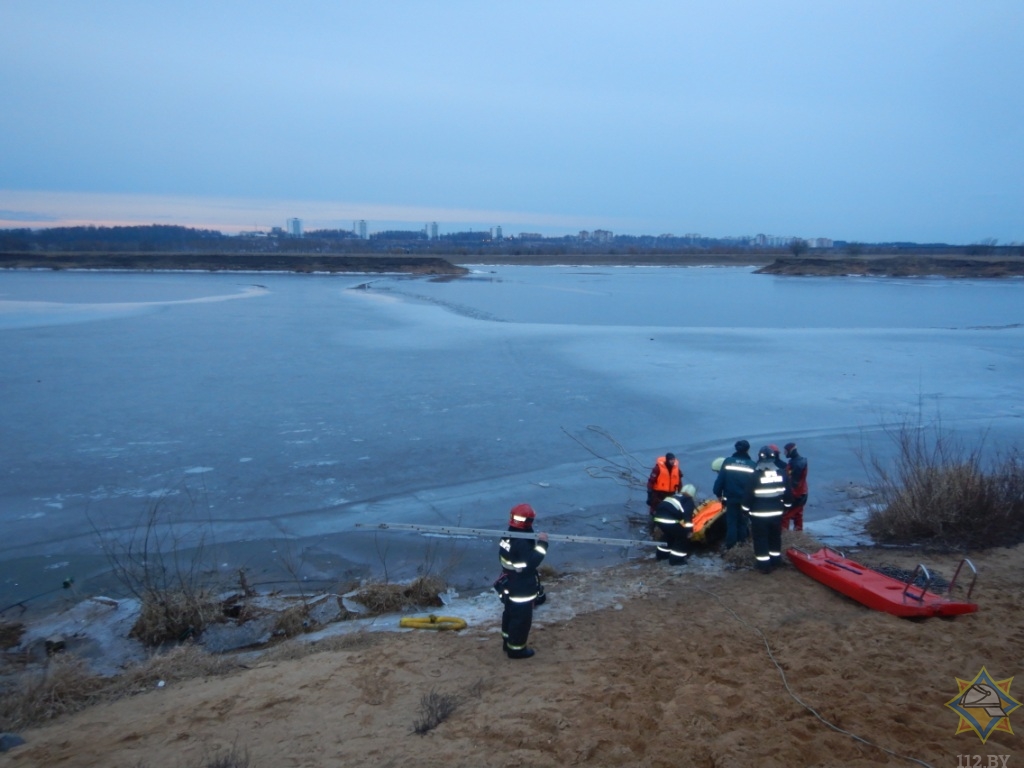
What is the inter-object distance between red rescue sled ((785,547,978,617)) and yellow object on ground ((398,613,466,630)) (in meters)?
2.82

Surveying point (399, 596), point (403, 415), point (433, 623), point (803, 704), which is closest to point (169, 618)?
point (399, 596)

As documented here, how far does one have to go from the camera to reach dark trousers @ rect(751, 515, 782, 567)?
6.29m

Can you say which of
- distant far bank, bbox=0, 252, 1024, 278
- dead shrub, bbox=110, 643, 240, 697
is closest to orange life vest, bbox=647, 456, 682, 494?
dead shrub, bbox=110, 643, 240, 697

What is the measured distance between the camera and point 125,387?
1416 centimetres

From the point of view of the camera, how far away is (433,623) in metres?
5.75

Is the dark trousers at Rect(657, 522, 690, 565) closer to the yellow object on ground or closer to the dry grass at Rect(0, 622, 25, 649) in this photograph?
the yellow object on ground

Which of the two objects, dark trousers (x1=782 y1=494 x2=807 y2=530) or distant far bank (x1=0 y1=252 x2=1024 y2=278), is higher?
distant far bank (x1=0 y1=252 x2=1024 y2=278)

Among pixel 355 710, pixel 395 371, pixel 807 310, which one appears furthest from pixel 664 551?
pixel 807 310

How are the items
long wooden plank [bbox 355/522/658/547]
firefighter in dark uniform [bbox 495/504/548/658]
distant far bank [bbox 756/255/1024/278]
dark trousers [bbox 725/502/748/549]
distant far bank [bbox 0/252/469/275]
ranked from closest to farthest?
1. firefighter in dark uniform [bbox 495/504/548/658]
2. long wooden plank [bbox 355/522/658/547]
3. dark trousers [bbox 725/502/748/549]
4. distant far bank [bbox 756/255/1024/278]
5. distant far bank [bbox 0/252/469/275]

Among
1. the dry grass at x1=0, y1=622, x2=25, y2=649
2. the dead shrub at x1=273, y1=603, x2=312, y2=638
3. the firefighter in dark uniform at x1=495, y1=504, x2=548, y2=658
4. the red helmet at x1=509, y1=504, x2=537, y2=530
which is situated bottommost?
the dry grass at x1=0, y1=622, x2=25, y2=649

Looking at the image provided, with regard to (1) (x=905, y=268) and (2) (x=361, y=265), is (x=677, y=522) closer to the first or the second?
(2) (x=361, y=265)

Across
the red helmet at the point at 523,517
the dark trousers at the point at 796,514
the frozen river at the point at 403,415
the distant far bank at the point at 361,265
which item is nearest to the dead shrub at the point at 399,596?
the frozen river at the point at 403,415

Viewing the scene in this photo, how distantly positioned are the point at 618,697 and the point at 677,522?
7.96 ft

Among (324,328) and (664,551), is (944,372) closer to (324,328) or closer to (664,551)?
(664,551)
